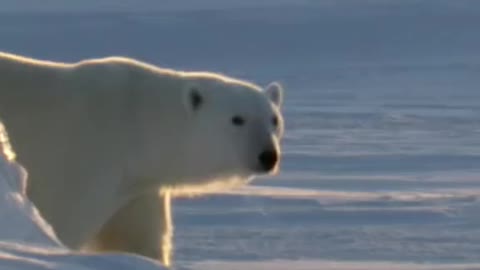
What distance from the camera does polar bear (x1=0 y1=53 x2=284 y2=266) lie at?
5758mm

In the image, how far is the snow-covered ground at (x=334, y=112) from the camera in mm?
7766

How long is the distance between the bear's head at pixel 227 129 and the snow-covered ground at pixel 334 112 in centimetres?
78

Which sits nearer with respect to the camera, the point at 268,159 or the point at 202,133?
the point at 268,159

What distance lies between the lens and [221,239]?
25.5 feet

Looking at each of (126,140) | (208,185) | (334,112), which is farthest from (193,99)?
(334,112)

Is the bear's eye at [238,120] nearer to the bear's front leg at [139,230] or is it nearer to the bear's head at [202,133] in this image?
the bear's head at [202,133]

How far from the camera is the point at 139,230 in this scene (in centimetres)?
601

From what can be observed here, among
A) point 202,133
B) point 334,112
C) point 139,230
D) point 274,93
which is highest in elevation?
point 274,93

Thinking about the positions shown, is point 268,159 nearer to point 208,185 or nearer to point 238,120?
point 238,120

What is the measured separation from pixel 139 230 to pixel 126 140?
13.9 inches

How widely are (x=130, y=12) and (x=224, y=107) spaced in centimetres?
2049

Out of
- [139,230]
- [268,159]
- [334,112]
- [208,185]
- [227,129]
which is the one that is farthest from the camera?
[334,112]

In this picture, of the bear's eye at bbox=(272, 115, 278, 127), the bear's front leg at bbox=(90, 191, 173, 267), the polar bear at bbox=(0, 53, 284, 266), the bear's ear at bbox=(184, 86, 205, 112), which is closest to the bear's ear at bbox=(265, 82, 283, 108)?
the polar bear at bbox=(0, 53, 284, 266)

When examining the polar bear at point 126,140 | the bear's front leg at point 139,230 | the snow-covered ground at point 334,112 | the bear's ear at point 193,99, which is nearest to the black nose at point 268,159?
the polar bear at point 126,140
